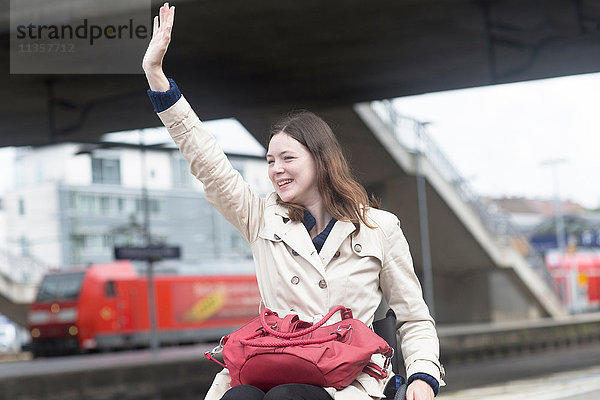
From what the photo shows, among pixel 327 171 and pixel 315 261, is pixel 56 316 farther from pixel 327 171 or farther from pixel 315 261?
pixel 315 261

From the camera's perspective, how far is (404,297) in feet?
→ 9.50

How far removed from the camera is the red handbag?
253 centimetres

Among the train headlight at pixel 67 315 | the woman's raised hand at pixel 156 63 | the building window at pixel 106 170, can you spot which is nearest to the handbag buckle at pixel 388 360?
the woman's raised hand at pixel 156 63

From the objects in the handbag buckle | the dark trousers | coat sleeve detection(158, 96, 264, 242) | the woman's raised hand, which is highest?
the woman's raised hand

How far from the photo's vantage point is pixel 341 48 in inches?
379

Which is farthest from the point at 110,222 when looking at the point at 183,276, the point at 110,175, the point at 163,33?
the point at 163,33

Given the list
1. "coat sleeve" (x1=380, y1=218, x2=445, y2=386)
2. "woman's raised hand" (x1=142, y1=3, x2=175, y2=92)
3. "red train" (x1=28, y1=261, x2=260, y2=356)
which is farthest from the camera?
"red train" (x1=28, y1=261, x2=260, y2=356)

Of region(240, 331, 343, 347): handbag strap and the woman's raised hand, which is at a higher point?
the woman's raised hand

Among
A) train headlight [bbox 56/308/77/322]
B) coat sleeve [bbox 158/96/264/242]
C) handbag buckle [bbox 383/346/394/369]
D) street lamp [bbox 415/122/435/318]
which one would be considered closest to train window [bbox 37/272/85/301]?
train headlight [bbox 56/308/77/322]

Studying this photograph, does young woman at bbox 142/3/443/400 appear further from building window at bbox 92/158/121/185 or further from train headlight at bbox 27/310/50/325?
train headlight at bbox 27/310/50/325

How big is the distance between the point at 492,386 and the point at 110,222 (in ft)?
41.0

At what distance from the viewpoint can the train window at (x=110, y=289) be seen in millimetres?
24609

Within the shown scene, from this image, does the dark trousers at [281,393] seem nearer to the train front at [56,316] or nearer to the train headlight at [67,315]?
the train front at [56,316]

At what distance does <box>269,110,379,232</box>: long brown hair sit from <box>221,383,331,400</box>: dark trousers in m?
0.61
